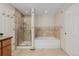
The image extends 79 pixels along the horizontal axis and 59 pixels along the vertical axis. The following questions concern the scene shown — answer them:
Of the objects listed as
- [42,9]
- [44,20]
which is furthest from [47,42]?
[42,9]

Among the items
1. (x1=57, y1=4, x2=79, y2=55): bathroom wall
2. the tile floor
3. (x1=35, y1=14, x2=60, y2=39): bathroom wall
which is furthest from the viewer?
(x1=35, y1=14, x2=60, y2=39): bathroom wall

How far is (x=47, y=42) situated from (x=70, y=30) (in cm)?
95

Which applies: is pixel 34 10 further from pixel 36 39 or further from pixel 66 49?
pixel 66 49

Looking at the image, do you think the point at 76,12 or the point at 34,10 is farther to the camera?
the point at 34,10

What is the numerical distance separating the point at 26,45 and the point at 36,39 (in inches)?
15.8

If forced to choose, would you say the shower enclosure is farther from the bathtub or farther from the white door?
the white door

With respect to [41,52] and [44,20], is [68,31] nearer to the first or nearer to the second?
[44,20]

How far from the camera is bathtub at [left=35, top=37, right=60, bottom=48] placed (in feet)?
14.0

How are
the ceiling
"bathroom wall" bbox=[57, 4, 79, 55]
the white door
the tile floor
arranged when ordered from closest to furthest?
"bathroom wall" bbox=[57, 4, 79, 55] → the white door → the tile floor → the ceiling

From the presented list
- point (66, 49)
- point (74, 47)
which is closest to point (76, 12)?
point (74, 47)

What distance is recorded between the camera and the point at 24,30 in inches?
187

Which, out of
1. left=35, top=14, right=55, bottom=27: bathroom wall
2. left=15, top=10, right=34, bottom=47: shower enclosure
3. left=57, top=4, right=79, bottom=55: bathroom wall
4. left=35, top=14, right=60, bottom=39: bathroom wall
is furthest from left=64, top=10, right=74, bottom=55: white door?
left=15, top=10, right=34, bottom=47: shower enclosure

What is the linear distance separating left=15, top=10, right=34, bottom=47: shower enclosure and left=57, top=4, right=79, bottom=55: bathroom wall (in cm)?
104

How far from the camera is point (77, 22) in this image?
A: 11.3 feet
